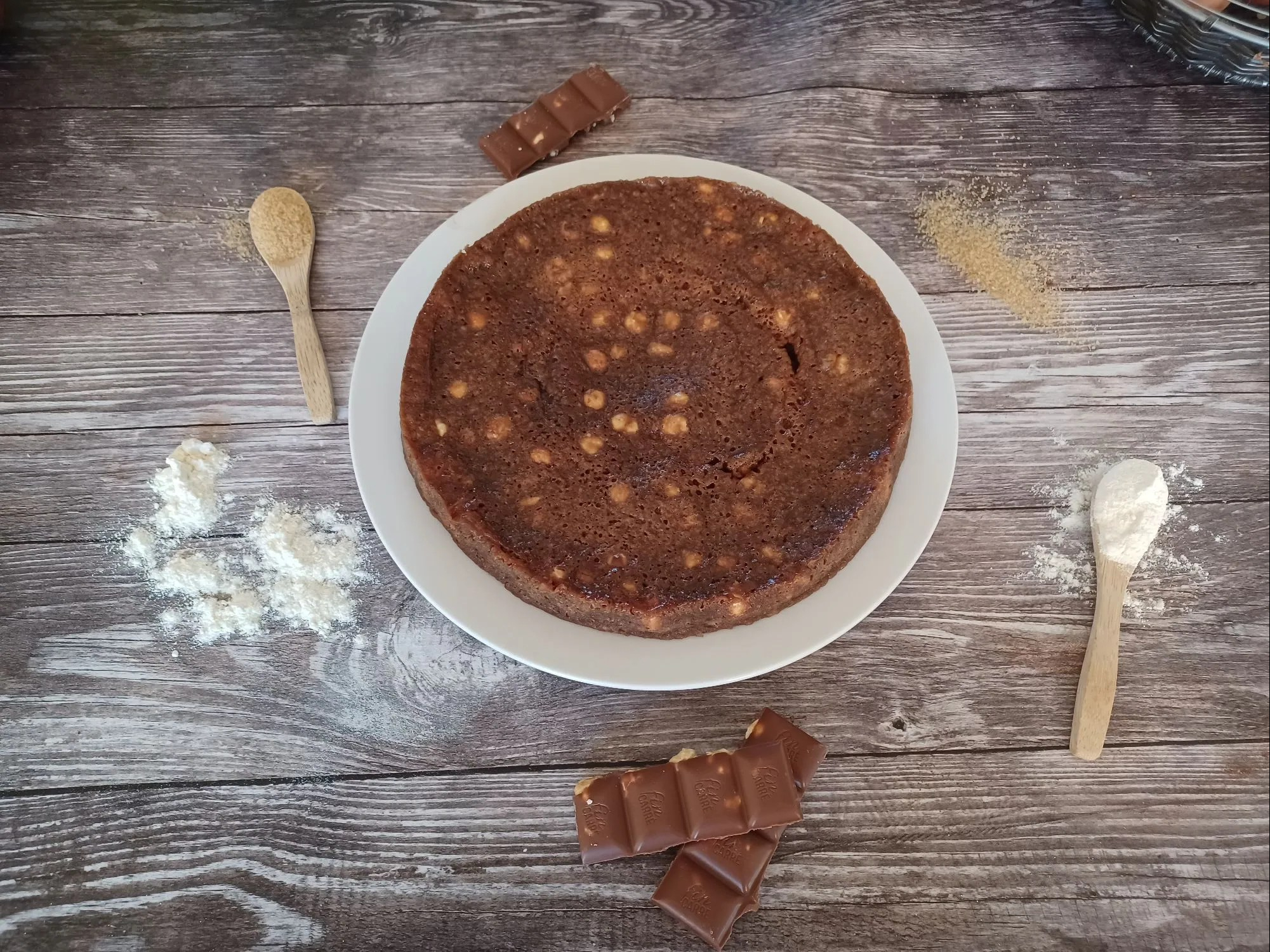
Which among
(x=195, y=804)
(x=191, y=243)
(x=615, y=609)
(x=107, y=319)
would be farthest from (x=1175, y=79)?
(x=195, y=804)

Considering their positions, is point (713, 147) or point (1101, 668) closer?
point (1101, 668)

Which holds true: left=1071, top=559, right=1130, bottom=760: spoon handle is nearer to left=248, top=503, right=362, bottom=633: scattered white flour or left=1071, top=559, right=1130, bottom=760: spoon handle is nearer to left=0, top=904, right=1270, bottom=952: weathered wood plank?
left=0, top=904, right=1270, bottom=952: weathered wood plank

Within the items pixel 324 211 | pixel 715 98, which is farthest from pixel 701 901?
pixel 715 98

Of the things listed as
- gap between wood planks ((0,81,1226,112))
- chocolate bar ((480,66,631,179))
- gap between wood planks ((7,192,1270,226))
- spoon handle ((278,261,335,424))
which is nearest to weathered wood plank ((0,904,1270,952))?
spoon handle ((278,261,335,424))

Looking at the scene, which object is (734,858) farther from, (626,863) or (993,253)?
(993,253)

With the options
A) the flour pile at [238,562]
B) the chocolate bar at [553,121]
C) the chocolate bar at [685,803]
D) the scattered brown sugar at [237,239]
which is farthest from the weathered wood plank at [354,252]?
the chocolate bar at [685,803]

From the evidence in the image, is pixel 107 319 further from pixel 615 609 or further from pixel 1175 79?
pixel 1175 79

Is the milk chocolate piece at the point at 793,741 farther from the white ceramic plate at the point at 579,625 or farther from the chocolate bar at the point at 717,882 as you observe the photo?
the white ceramic plate at the point at 579,625
